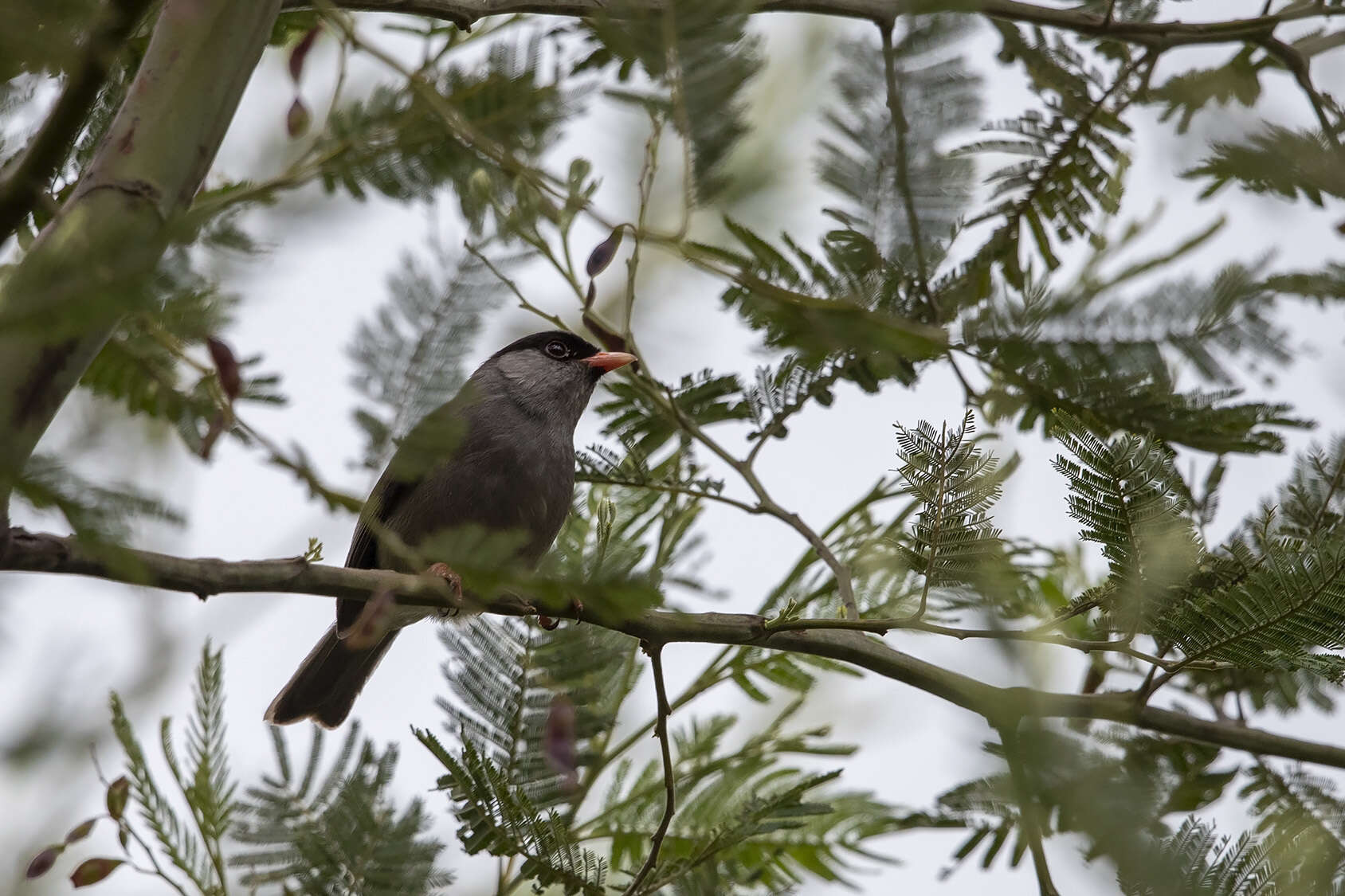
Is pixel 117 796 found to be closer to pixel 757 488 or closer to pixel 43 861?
pixel 43 861

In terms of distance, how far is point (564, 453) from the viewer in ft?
16.9

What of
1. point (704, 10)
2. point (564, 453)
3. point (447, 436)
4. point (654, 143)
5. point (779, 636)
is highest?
point (564, 453)

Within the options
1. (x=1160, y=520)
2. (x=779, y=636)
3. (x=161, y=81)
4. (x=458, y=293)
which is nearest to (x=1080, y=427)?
(x=1160, y=520)

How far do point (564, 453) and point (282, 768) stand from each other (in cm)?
186

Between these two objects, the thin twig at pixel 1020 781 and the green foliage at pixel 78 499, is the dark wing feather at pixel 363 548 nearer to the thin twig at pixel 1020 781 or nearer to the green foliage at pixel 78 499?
the green foliage at pixel 78 499

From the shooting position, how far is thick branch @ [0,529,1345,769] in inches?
73.5

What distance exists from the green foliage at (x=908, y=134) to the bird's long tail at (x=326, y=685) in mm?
3121

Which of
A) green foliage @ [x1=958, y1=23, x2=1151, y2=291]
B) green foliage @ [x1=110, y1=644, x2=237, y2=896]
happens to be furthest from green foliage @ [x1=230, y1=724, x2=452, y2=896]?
green foliage @ [x1=958, y1=23, x2=1151, y2=291]

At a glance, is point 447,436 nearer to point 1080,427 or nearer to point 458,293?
point 1080,427

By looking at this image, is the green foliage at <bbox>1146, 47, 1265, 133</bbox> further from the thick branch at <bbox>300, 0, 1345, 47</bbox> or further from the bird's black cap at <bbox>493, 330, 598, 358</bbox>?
the bird's black cap at <bbox>493, 330, 598, 358</bbox>

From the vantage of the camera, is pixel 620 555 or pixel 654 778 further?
pixel 654 778

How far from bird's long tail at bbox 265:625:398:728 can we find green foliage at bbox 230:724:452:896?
1.71 metres

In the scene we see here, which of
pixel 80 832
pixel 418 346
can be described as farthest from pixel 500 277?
pixel 80 832

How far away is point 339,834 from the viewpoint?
3.34 m
